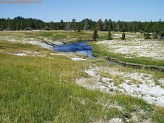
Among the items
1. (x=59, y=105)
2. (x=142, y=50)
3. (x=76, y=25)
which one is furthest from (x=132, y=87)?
(x=76, y=25)

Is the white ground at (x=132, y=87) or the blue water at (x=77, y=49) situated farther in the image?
the blue water at (x=77, y=49)

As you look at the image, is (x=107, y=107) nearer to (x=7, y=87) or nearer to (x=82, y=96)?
(x=82, y=96)

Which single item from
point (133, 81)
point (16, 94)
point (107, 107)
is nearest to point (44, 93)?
point (16, 94)

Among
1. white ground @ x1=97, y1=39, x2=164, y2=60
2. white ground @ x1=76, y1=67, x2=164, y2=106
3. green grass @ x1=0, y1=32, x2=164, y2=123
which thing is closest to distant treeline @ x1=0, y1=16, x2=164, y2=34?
white ground @ x1=97, y1=39, x2=164, y2=60

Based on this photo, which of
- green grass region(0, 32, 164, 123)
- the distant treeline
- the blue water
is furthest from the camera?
the distant treeline

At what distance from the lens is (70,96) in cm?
1128

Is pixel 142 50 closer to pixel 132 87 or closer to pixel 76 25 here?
pixel 132 87

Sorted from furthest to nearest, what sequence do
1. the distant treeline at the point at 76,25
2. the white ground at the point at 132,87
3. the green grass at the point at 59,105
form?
the distant treeline at the point at 76,25
the white ground at the point at 132,87
the green grass at the point at 59,105

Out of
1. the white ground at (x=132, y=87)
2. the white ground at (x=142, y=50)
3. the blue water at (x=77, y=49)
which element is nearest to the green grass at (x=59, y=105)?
the white ground at (x=132, y=87)

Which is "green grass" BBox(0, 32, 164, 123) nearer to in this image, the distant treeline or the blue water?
the blue water

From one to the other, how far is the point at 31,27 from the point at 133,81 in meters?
169

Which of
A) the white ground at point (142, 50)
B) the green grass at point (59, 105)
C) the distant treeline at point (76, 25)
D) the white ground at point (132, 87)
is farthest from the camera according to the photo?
the distant treeline at point (76, 25)

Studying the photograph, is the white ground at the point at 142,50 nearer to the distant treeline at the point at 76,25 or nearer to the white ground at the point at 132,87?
the white ground at the point at 132,87

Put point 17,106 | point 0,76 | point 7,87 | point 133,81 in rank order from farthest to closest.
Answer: point 133,81 → point 0,76 → point 7,87 → point 17,106
